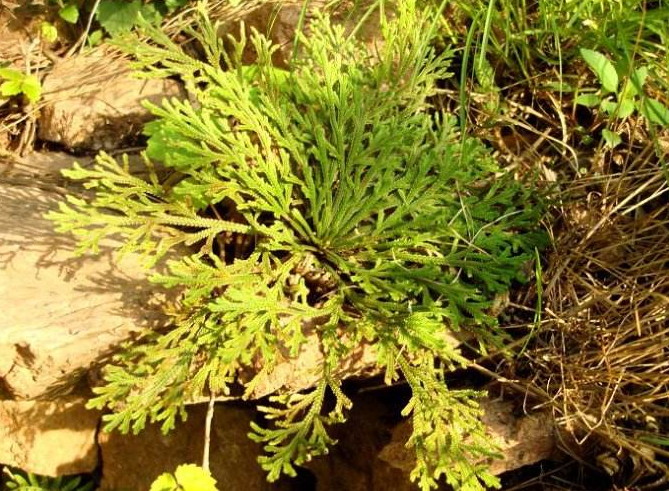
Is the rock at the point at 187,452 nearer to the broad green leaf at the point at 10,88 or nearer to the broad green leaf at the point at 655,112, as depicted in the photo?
the broad green leaf at the point at 10,88

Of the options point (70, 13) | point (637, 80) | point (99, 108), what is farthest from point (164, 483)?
point (70, 13)

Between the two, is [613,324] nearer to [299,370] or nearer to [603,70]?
[603,70]

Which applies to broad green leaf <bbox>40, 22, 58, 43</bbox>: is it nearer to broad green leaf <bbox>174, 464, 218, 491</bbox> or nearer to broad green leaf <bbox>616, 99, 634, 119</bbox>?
broad green leaf <bbox>174, 464, 218, 491</bbox>

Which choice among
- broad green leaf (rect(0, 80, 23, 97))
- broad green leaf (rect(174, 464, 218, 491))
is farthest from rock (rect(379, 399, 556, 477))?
broad green leaf (rect(0, 80, 23, 97))

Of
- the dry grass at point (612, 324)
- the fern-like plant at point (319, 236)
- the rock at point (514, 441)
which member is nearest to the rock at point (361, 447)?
the rock at point (514, 441)

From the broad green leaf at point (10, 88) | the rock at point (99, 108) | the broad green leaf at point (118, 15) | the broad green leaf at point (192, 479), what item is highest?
the broad green leaf at point (118, 15)
